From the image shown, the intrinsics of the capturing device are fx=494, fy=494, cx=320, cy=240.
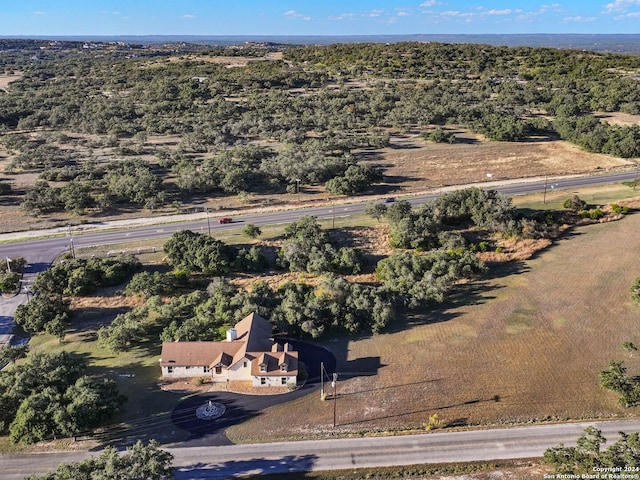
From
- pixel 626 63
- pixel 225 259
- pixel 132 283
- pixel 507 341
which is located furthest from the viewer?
pixel 626 63

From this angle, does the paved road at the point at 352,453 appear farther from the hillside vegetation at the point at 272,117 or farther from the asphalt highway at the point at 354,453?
the hillside vegetation at the point at 272,117

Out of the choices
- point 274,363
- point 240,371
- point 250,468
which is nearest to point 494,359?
point 274,363

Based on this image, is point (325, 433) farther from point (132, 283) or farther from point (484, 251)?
point (484, 251)

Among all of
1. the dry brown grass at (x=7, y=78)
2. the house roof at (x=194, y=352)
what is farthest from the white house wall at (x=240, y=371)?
the dry brown grass at (x=7, y=78)

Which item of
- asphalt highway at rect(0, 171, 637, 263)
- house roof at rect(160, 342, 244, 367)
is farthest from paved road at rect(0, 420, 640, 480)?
asphalt highway at rect(0, 171, 637, 263)

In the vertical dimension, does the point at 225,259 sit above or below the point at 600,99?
below

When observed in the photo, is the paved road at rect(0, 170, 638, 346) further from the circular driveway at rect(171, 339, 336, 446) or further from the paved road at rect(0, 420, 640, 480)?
the circular driveway at rect(171, 339, 336, 446)

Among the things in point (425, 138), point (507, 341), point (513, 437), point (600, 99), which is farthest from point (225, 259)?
point (600, 99)
